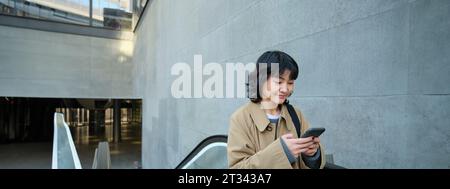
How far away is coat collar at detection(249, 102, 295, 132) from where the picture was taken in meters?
1.25

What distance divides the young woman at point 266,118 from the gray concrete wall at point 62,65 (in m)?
14.6

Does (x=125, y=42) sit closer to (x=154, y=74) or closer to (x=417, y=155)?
(x=154, y=74)

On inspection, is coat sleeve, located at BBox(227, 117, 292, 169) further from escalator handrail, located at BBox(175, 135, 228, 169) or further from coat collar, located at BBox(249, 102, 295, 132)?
escalator handrail, located at BBox(175, 135, 228, 169)

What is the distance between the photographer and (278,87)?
1268 mm

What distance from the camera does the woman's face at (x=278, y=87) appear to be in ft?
4.13

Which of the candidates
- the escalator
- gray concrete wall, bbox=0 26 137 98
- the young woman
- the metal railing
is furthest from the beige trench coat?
gray concrete wall, bbox=0 26 137 98

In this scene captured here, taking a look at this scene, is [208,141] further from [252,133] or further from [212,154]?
[252,133]

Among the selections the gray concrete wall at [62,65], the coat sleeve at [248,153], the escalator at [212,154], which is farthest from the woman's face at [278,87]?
the gray concrete wall at [62,65]

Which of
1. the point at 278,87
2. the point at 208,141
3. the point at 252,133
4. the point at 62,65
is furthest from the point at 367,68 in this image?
the point at 62,65

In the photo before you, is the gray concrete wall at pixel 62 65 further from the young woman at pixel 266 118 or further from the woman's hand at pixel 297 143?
the woman's hand at pixel 297 143

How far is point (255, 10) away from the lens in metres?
4.07

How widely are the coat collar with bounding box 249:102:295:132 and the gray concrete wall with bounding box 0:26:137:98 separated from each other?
48.0 feet

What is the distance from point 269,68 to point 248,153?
373 millimetres
